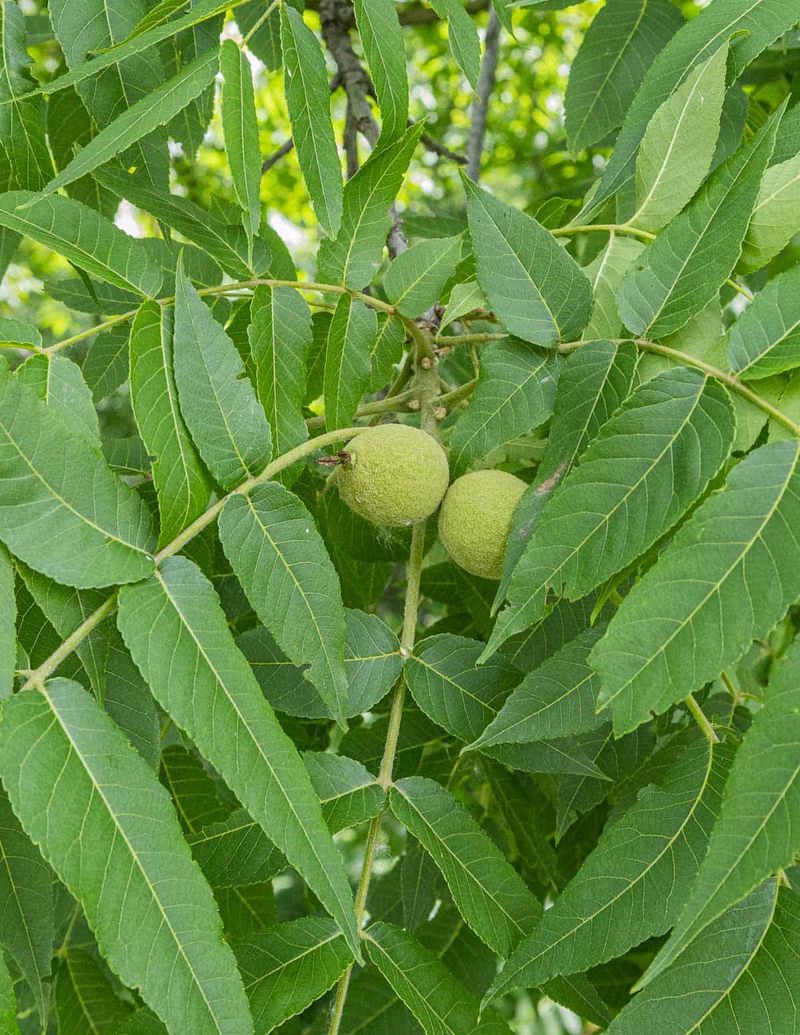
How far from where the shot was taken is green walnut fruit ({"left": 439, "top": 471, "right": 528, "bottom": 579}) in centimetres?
114

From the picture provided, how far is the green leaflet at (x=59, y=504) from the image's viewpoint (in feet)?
3.12

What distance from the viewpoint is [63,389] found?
1093mm

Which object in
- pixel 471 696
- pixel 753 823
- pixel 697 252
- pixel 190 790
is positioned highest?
pixel 697 252

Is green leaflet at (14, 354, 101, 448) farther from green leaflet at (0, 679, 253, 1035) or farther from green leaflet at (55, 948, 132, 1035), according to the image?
green leaflet at (55, 948, 132, 1035)

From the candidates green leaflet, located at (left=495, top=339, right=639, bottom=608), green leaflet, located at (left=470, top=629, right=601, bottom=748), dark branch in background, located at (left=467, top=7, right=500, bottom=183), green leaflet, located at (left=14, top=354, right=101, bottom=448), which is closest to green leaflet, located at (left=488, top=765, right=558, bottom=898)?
green leaflet, located at (left=470, top=629, right=601, bottom=748)

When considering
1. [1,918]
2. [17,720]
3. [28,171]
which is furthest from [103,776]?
[28,171]

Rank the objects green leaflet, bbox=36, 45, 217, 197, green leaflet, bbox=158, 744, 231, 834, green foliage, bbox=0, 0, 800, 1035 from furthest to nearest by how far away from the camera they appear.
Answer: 1. green leaflet, bbox=158, 744, 231, 834
2. green leaflet, bbox=36, 45, 217, 197
3. green foliage, bbox=0, 0, 800, 1035

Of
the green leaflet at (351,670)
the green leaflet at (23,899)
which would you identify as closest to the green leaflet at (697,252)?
the green leaflet at (351,670)

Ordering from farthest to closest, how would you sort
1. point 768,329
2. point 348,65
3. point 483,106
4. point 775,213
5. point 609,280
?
point 483,106
point 348,65
point 609,280
point 775,213
point 768,329

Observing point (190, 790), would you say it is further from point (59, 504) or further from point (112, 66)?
point (112, 66)

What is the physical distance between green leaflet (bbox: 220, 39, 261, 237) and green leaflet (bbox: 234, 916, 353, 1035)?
73 centimetres

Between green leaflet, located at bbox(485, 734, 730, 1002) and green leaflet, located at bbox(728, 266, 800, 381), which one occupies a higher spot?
green leaflet, located at bbox(728, 266, 800, 381)

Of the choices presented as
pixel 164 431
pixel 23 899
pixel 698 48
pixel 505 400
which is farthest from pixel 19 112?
pixel 23 899

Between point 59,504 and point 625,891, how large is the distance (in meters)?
0.65
